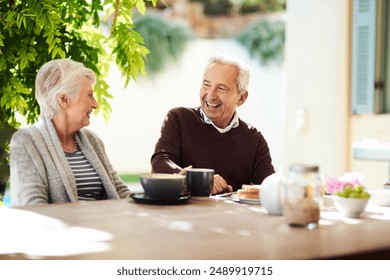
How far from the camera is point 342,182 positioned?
252 centimetres

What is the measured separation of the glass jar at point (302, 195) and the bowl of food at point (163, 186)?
0.47m

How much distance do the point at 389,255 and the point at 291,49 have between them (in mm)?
5173

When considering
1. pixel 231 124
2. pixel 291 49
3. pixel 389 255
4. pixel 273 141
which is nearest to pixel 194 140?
pixel 231 124

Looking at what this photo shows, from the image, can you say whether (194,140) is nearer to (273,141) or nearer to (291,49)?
(291,49)

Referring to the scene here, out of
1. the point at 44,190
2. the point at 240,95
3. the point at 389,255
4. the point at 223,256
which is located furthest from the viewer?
the point at 240,95

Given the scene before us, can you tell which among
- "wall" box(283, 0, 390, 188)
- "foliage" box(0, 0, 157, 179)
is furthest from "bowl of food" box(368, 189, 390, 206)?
"wall" box(283, 0, 390, 188)

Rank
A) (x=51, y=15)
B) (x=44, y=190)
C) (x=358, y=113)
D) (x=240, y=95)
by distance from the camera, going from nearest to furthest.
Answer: (x=44, y=190), (x=51, y=15), (x=240, y=95), (x=358, y=113)

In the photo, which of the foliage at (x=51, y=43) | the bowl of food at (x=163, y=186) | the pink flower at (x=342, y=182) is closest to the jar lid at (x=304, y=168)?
the bowl of food at (x=163, y=186)

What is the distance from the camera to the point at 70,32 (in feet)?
11.1

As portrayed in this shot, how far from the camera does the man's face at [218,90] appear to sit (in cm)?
313

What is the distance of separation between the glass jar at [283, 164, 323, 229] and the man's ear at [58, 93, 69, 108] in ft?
3.72

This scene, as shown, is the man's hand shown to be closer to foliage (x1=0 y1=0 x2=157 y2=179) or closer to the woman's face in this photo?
the woman's face

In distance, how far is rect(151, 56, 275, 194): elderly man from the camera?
308 centimetres
